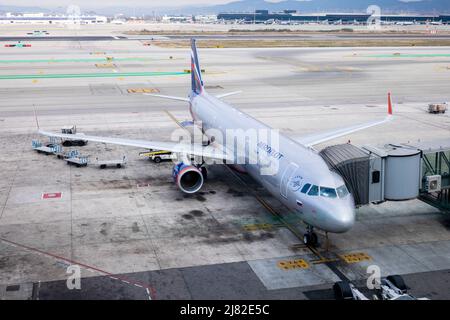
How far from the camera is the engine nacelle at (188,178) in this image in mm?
29875

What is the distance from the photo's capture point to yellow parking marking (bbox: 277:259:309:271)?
71.9 ft

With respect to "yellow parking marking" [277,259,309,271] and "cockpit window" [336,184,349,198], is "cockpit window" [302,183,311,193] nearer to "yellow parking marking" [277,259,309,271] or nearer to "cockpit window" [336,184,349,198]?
"cockpit window" [336,184,349,198]

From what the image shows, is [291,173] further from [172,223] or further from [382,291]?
[382,291]

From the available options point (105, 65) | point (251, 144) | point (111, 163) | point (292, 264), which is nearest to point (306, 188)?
point (292, 264)

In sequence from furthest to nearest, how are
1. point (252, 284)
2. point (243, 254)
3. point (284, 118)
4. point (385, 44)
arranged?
point (385, 44) → point (284, 118) → point (243, 254) → point (252, 284)

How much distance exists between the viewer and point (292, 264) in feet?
72.8

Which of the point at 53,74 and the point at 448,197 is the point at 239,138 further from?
the point at 53,74

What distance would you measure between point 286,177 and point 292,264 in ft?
13.5

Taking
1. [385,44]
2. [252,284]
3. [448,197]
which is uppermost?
→ [385,44]

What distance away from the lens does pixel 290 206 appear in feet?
78.5

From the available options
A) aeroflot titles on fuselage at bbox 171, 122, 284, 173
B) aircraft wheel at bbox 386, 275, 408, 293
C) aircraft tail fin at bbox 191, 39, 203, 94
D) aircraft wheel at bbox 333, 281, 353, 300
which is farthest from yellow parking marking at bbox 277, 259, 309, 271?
aircraft tail fin at bbox 191, 39, 203, 94

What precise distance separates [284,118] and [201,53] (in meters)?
68.2
